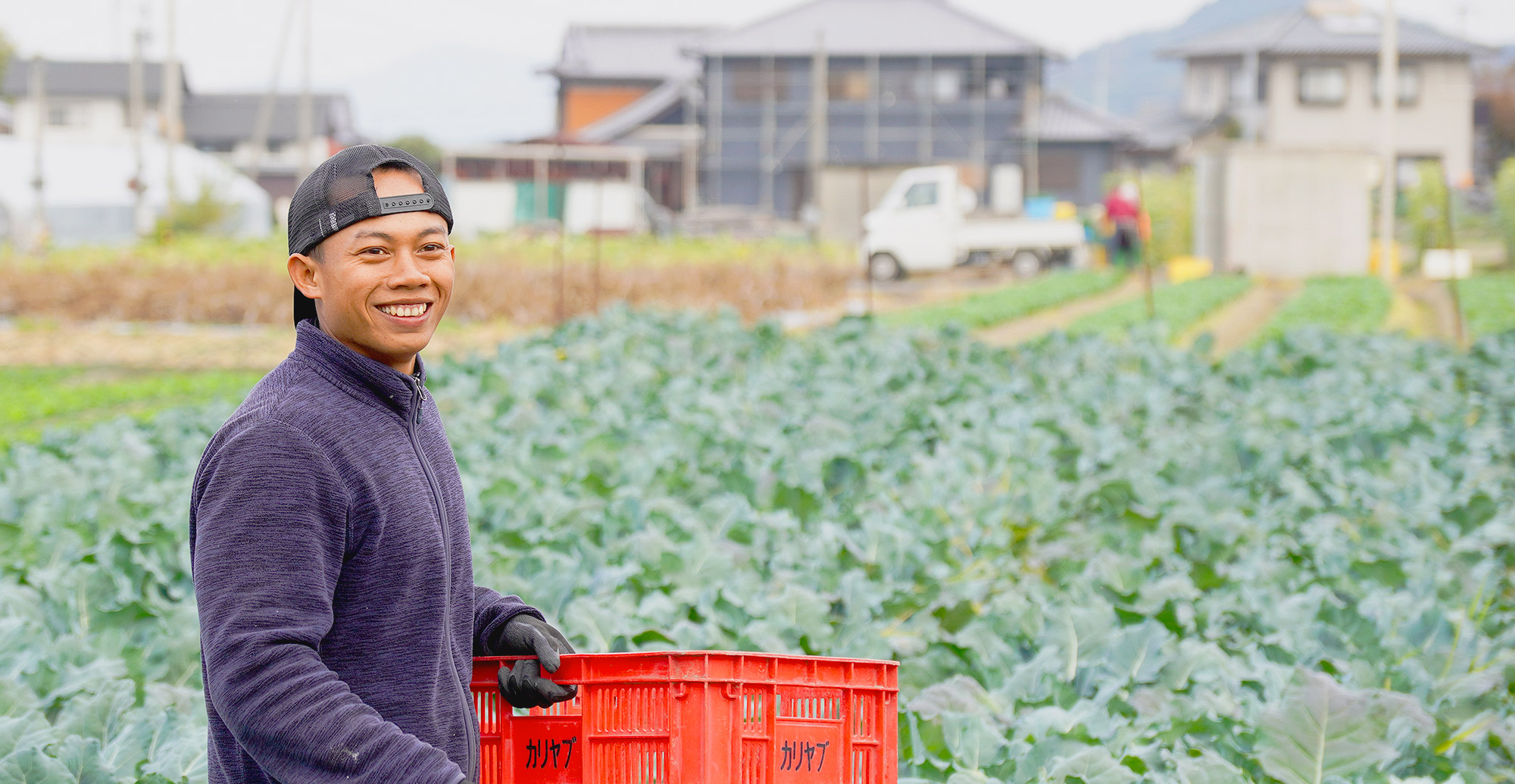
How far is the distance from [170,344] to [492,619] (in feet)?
47.5

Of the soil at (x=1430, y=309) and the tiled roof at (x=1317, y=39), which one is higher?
the tiled roof at (x=1317, y=39)

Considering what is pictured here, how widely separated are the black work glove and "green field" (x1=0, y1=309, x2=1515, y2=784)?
2.76 feet

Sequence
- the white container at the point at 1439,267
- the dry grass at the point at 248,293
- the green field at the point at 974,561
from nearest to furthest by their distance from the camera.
Answer: the green field at the point at 974,561 < the dry grass at the point at 248,293 < the white container at the point at 1439,267

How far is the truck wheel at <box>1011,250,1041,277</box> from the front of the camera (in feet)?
77.8

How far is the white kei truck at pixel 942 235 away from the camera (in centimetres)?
2267

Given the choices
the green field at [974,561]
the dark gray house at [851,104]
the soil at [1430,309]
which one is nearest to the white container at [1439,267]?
the soil at [1430,309]

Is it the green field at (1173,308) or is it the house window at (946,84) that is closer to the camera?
the green field at (1173,308)

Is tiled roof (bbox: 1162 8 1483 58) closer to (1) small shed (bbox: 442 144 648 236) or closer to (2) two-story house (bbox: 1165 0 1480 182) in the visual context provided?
(2) two-story house (bbox: 1165 0 1480 182)

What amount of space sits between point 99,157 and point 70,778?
3251 centimetres

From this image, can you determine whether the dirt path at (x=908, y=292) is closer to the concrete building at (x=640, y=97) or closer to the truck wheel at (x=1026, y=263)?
the truck wheel at (x=1026, y=263)

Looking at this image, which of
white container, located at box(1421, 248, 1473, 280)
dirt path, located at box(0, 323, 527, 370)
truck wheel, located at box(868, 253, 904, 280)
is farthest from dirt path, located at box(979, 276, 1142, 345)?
dirt path, located at box(0, 323, 527, 370)

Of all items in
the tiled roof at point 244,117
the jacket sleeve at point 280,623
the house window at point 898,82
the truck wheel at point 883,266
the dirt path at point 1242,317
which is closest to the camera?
the jacket sleeve at point 280,623

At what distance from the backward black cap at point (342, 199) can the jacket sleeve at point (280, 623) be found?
209 millimetres

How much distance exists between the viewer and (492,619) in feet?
6.77
